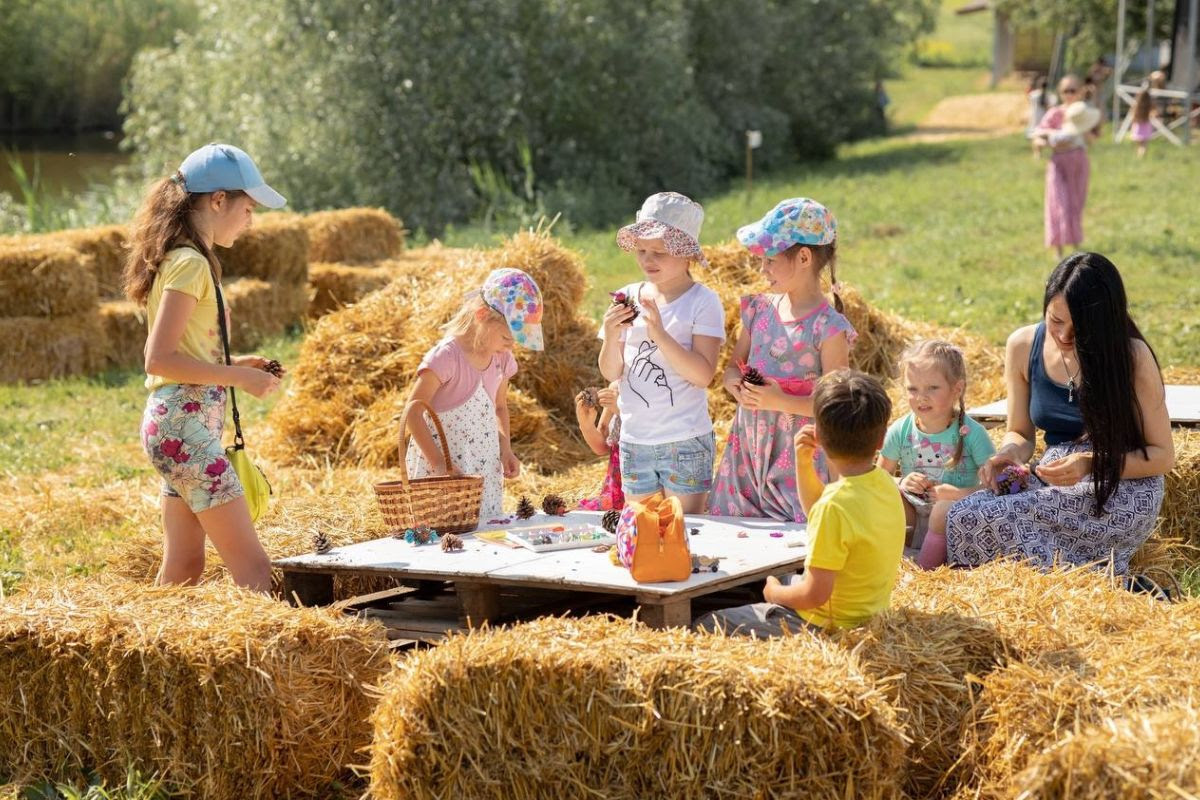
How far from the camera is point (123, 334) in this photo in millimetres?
13062

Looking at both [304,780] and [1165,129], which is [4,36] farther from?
[304,780]

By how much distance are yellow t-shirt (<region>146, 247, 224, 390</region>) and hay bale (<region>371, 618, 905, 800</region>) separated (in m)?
1.77

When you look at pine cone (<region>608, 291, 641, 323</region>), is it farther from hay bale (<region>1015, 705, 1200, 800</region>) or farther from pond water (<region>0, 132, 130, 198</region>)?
pond water (<region>0, 132, 130, 198</region>)

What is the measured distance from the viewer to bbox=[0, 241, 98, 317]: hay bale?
12.6 meters

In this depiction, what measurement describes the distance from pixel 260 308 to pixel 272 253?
0.63 meters

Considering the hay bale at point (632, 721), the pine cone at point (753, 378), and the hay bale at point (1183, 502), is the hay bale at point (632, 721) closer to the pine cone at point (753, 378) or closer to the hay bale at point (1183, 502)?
the pine cone at point (753, 378)

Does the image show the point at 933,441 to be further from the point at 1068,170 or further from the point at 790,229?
the point at 1068,170

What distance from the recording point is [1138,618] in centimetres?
440

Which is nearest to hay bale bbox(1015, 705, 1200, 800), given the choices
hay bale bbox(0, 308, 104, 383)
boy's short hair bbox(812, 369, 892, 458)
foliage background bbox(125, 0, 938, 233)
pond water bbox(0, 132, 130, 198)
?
boy's short hair bbox(812, 369, 892, 458)

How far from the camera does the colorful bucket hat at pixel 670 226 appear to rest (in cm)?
593

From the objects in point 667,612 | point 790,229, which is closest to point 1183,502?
point 790,229

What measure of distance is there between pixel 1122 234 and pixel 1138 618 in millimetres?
12984

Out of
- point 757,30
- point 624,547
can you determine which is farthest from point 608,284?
point 757,30

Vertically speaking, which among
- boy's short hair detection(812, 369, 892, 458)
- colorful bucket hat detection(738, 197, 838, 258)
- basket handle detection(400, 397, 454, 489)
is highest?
colorful bucket hat detection(738, 197, 838, 258)
